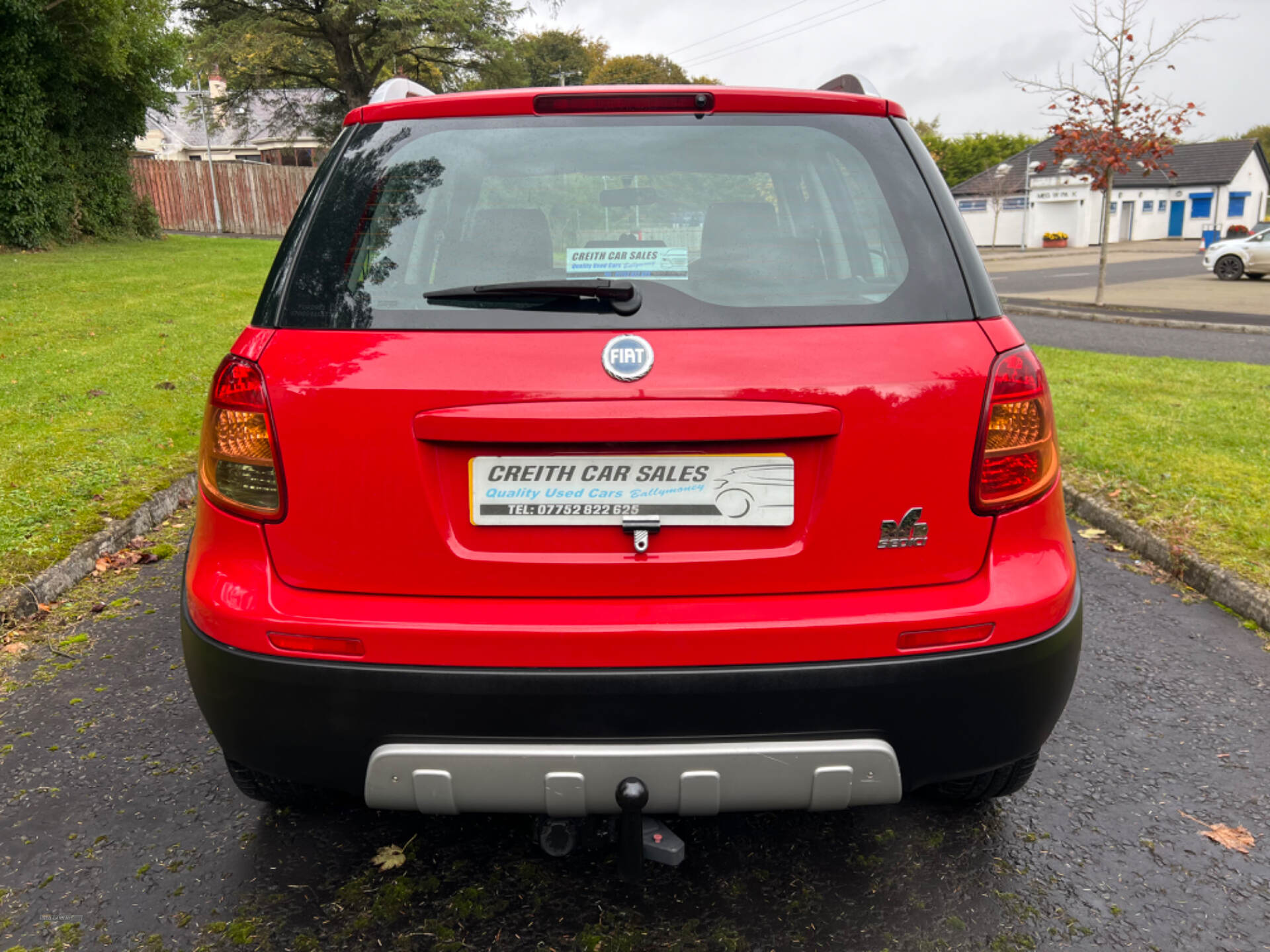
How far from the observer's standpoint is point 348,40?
36688mm

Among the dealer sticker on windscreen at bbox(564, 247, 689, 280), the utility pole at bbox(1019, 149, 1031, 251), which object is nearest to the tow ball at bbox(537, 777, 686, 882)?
the dealer sticker on windscreen at bbox(564, 247, 689, 280)

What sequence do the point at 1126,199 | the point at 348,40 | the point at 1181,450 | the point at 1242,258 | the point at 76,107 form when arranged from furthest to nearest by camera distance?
the point at 1126,199
the point at 348,40
the point at 1242,258
the point at 76,107
the point at 1181,450

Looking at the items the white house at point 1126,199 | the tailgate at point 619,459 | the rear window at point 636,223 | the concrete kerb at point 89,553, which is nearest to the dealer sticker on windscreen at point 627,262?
the rear window at point 636,223

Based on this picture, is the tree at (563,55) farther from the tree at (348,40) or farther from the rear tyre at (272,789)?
the rear tyre at (272,789)

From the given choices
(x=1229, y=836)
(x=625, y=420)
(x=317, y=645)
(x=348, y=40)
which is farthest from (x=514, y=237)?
(x=348, y=40)

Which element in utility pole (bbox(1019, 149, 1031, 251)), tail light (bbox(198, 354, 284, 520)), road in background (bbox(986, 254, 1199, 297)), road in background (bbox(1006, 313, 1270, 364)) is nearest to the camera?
tail light (bbox(198, 354, 284, 520))

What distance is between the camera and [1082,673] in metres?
3.63

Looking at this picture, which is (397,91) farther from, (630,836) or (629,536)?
(630,836)

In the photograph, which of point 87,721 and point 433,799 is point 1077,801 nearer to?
point 433,799

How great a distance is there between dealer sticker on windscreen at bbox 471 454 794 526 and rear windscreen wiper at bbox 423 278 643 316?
1.05ft

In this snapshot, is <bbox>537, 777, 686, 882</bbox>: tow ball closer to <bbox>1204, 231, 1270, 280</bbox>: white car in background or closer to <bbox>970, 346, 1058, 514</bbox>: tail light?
<bbox>970, 346, 1058, 514</bbox>: tail light

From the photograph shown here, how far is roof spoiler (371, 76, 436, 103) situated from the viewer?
2.46 meters

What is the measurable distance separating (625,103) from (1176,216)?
249 feet

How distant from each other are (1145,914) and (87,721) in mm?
3111
